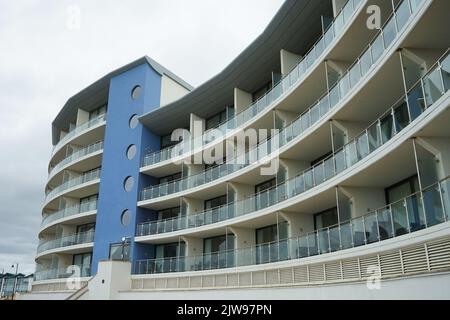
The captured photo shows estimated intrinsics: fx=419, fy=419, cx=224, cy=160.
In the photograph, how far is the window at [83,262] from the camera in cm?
3247

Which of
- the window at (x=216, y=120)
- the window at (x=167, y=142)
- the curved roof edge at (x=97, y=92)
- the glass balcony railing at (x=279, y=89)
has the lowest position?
the glass balcony railing at (x=279, y=89)

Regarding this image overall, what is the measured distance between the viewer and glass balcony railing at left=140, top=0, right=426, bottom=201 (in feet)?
46.6

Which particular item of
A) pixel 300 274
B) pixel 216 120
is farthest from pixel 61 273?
pixel 300 274

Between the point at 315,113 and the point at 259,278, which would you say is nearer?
the point at 315,113

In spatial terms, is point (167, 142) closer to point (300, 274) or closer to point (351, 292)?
point (300, 274)

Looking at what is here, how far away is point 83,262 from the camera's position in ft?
115

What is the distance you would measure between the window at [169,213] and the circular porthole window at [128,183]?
2.92 metres

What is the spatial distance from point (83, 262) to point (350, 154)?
86.9ft

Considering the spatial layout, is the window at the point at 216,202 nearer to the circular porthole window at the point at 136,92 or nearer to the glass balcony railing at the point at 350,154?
the glass balcony railing at the point at 350,154

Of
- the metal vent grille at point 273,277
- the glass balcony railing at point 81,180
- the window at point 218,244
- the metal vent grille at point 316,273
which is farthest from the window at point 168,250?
the metal vent grille at point 316,273

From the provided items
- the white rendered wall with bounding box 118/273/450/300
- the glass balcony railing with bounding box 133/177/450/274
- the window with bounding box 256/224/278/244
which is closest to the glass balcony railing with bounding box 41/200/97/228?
the glass balcony railing with bounding box 133/177/450/274
